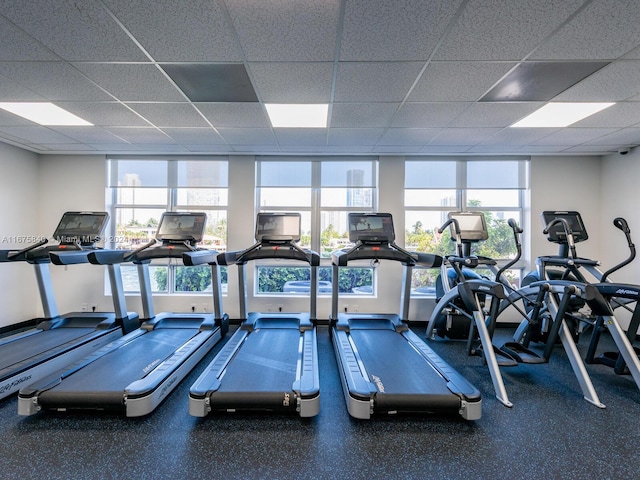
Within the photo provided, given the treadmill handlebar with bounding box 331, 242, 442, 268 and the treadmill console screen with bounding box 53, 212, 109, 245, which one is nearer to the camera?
the treadmill handlebar with bounding box 331, 242, 442, 268

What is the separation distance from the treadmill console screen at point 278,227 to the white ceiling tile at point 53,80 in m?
2.00

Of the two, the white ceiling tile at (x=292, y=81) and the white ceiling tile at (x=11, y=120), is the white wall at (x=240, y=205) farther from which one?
the white ceiling tile at (x=292, y=81)

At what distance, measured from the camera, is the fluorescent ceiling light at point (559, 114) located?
281cm

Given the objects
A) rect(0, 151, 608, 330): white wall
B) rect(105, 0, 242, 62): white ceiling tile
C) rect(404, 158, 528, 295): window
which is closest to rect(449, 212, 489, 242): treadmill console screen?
rect(404, 158, 528, 295): window

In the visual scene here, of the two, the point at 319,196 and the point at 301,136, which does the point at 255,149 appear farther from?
the point at 319,196

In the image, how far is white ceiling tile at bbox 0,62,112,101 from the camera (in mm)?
2203

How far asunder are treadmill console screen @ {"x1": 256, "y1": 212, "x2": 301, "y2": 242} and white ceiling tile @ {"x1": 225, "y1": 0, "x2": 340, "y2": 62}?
6.04 feet

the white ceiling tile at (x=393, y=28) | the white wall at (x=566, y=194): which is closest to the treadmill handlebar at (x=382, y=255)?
the white ceiling tile at (x=393, y=28)

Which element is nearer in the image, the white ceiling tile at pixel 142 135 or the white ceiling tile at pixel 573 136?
the white ceiling tile at pixel 573 136

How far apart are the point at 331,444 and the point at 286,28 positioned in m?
2.85

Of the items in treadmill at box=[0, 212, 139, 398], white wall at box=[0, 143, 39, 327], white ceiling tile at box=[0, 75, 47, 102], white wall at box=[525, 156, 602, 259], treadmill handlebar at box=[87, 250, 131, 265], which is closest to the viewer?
white ceiling tile at box=[0, 75, 47, 102]

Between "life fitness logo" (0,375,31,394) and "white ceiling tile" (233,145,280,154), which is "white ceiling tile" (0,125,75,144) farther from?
"life fitness logo" (0,375,31,394)

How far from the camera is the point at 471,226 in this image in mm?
3645

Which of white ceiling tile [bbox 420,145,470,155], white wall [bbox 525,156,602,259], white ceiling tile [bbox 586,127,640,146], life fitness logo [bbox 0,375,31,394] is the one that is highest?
white ceiling tile [bbox 420,145,470,155]
